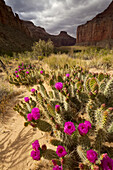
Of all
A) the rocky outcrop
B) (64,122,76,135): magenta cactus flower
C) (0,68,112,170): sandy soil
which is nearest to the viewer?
(64,122,76,135): magenta cactus flower

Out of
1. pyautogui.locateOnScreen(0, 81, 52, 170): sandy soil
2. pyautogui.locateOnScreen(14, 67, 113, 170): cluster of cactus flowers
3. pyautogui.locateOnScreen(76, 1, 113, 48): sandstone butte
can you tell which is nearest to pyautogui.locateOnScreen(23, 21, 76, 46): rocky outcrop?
pyautogui.locateOnScreen(76, 1, 113, 48): sandstone butte

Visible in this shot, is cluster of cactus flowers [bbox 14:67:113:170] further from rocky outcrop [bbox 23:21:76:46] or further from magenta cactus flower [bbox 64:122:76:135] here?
rocky outcrop [bbox 23:21:76:46]

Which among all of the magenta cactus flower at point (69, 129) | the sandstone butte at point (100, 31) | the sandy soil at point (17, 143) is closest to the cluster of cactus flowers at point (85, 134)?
the magenta cactus flower at point (69, 129)

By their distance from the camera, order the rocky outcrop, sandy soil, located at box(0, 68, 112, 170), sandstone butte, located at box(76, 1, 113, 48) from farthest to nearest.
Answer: the rocky outcrop
sandstone butte, located at box(76, 1, 113, 48)
sandy soil, located at box(0, 68, 112, 170)

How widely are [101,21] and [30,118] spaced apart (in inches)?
2982

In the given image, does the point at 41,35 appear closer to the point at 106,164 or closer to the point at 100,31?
the point at 100,31

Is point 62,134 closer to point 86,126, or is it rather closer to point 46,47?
point 86,126

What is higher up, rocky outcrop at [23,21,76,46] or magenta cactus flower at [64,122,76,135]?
rocky outcrop at [23,21,76,46]

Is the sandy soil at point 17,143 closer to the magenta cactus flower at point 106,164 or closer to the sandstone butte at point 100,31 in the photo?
the magenta cactus flower at point 106,164

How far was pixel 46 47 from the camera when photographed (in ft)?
36.2

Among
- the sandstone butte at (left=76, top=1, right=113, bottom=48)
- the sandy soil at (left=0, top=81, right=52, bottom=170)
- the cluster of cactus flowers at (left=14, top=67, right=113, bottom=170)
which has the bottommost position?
the sandy soil at (left=0, top=81, right=52, bottom=170)

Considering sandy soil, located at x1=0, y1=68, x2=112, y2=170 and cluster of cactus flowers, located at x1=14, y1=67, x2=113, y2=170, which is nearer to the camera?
cluster of cactus flowers, located at x1=14, y1=67, x2=113, y2=170

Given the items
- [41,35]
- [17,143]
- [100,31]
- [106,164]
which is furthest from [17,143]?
[41,35]

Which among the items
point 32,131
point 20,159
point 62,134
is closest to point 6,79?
point 32,131
